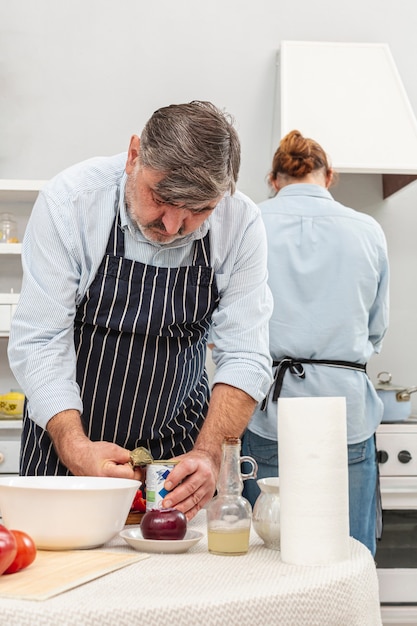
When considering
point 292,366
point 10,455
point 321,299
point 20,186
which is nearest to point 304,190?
point 321,299

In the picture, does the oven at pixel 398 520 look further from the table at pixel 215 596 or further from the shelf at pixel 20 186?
the table at pixel 215 596

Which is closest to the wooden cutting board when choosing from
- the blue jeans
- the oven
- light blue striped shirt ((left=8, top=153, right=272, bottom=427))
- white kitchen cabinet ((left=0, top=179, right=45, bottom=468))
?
light blue striped shirt ((left=8, top=153, right=272, bottom=427))

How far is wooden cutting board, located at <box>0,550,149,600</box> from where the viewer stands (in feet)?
2.62

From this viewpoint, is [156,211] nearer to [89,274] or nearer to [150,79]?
[89,274]

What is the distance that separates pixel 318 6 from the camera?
3.06 metres

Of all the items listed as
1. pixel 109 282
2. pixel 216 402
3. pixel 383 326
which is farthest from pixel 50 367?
pixel 383 326

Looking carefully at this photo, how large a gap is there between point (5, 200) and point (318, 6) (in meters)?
1.31

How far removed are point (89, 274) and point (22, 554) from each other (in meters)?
0.66

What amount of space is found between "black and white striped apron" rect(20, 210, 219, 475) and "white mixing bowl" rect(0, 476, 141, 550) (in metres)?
0.45

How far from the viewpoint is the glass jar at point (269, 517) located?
1050 mm

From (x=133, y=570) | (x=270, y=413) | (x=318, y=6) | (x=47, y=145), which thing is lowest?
(x=133, y=570)

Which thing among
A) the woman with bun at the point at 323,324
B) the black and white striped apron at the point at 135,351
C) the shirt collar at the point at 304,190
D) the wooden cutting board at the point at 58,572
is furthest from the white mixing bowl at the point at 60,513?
Answer: the shirt collar at the point at 304,190

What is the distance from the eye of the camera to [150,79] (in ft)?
9.84

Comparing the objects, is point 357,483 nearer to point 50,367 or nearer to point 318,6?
point 50,367
